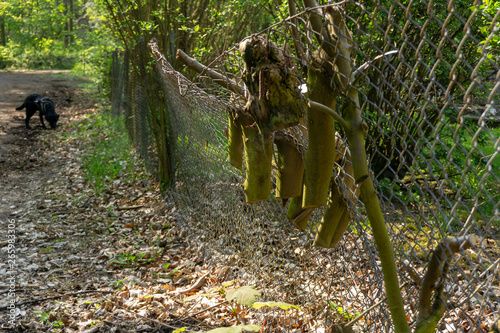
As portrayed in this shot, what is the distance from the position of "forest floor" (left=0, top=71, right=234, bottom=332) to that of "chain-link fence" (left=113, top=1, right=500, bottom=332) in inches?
17.0

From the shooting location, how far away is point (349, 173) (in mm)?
1964

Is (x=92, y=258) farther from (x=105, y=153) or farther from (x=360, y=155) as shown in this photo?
(x=105, y=153)

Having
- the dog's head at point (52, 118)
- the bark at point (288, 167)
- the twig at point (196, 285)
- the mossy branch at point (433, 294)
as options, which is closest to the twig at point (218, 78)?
the bark at point (288, 167)

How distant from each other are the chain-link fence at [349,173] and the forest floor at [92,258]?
17.0 inches

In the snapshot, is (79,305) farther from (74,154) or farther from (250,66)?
(74,154)

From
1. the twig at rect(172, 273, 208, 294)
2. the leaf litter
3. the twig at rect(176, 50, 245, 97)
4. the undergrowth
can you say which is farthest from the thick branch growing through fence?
the undergrowth

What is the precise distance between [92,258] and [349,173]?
4032mm

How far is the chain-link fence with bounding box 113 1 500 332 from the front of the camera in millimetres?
1349

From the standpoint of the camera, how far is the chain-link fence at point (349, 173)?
135 centimetres

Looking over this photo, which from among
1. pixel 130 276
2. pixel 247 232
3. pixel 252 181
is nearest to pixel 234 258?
pixel 247 232

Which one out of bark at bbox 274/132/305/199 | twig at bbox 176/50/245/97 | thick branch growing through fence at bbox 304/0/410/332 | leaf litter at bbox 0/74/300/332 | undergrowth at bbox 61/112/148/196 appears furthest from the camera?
undergrowth at bbox 61/112/148/196

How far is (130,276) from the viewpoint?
4531mm

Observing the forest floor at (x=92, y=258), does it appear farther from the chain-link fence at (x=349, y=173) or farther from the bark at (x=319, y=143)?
the bark at (x=319, y=143)

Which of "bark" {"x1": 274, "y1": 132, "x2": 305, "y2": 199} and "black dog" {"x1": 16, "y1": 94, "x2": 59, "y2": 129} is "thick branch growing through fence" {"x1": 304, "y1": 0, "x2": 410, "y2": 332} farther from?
"black dog" {"x1": 16, "y1": 94, "x2": 59, "y2": 129}
